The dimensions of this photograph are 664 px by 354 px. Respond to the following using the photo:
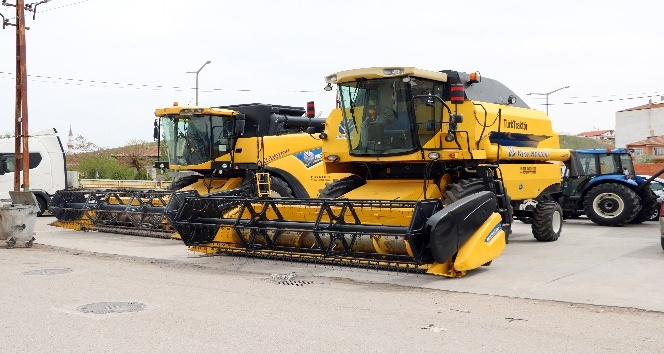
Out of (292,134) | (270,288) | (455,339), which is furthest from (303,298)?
(292,134)

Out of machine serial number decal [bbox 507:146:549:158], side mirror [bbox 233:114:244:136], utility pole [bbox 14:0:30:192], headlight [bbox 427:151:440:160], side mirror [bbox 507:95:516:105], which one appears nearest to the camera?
headlight [bbox 427:151:440:160]

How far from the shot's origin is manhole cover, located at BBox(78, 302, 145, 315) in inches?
281

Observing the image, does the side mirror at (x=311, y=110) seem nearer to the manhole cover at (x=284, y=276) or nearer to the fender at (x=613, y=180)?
the manhole cover at (x=284, y=276)

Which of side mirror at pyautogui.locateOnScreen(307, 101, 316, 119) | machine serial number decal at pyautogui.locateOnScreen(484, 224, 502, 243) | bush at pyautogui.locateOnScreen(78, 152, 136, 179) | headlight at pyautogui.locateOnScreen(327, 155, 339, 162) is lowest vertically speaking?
bush at pyautogui.locateOnScreen(78, 152, 136, 179)

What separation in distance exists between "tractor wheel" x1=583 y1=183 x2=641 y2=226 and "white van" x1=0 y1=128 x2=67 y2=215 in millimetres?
16627

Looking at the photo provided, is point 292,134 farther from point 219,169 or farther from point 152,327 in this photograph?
point 152,327

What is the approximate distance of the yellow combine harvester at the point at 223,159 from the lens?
52.7 feet

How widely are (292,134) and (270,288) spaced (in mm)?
8908

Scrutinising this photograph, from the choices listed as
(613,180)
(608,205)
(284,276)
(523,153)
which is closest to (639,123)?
(613,180)

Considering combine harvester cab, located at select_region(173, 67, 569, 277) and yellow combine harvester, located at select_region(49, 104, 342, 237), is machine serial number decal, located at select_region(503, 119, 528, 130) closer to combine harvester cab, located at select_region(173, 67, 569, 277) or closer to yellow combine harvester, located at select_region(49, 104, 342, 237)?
combine harvester cab, located at select_region(173, 67, 569, 277)

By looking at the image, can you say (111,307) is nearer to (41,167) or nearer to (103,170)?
(41,167)

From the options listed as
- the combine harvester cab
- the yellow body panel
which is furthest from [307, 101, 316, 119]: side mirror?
the yellow body panel

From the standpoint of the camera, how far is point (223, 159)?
17.3m

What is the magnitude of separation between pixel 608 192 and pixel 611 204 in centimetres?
32
